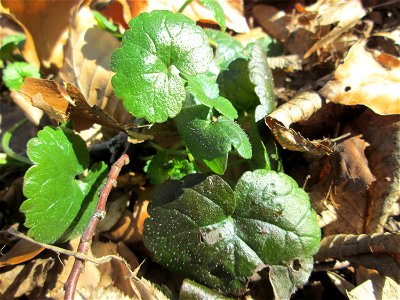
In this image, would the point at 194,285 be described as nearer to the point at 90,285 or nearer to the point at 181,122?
the point at 90,285

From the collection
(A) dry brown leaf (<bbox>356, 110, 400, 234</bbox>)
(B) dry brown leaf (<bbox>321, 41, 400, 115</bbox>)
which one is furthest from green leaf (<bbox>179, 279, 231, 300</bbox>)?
(B) dry brown leaf (<bbox>321, 41, 400, 115</bbox>)

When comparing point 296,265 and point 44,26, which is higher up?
point 44,26

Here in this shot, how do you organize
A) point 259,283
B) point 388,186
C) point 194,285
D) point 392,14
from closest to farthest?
point 194,285 < point 259,283 < point 388,186 < point 392,14

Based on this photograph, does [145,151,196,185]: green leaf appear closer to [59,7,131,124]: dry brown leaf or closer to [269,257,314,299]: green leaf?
[59,7,131,124]: dry brown leaf

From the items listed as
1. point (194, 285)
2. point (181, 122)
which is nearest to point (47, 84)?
point (181, 122)

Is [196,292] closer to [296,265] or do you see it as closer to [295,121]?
[296,265]

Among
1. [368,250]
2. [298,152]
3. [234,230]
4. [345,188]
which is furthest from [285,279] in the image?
[298,152]
